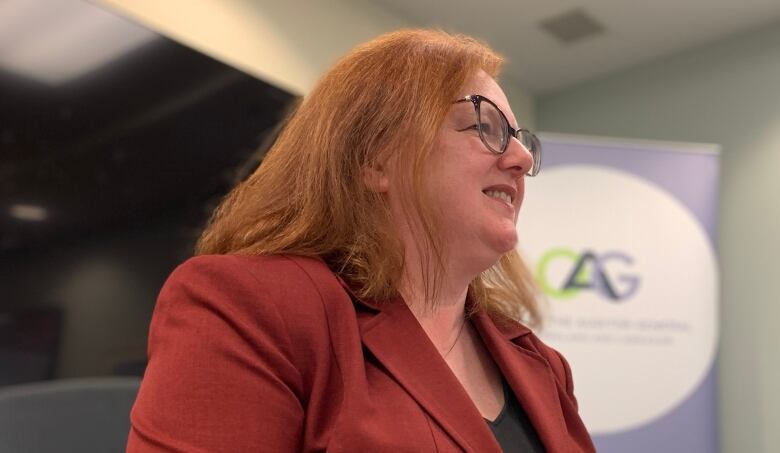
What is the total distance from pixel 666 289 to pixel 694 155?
0.56m

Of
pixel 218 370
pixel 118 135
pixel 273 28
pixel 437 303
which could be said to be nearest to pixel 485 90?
pixel 437 303

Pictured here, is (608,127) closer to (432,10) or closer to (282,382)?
(432,10)

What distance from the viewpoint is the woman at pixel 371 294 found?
2.39 ft

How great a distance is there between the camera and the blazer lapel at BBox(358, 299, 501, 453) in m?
0.84

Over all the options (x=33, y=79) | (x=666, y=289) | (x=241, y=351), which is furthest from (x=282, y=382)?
(x=666, y=289)

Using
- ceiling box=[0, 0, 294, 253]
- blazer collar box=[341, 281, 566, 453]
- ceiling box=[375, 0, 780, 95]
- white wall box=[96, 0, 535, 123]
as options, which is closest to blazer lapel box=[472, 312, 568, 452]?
blazer collar box=[341, 281, 566, 453]

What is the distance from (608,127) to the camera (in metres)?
3.38

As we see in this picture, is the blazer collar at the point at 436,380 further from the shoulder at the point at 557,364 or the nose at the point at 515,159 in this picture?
the nose at the point at 515,159

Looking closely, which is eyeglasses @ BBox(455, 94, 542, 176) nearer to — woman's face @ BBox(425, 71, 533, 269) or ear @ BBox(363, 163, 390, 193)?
woman's face @ BBox(425, 71, 533, 269)

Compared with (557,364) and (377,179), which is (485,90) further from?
(557,364)

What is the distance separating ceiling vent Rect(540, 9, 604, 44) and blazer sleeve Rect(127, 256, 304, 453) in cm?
248

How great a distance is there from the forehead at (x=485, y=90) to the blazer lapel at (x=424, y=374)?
0.38 meters

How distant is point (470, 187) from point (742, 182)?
237cm

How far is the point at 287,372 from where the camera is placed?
77 centimetres
